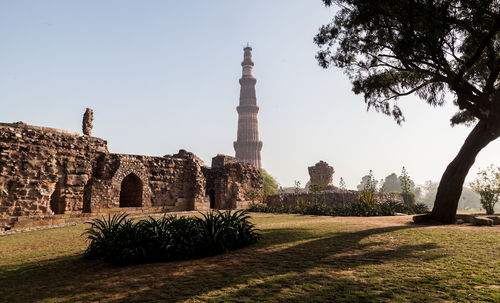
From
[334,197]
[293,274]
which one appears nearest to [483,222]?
[293,274]

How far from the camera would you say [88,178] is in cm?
1485

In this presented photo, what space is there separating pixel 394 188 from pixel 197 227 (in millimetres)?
87238

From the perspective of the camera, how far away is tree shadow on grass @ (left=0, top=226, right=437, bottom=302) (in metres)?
3.97

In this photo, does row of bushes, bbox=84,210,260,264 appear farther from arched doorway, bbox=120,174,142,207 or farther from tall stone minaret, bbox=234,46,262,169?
tall stone minaret, bbox=234,46,262,169

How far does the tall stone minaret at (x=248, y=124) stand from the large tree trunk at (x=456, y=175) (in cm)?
8367

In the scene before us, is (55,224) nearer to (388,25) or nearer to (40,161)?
(40,161)

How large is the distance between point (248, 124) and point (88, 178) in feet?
282

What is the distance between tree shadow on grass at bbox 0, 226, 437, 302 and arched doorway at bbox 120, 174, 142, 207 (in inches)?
444

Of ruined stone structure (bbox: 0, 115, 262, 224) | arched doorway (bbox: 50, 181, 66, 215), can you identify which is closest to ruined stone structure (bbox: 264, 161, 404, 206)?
ruined stone structure (bbox: 0, 115, 262, 224)

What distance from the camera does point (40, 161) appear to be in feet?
42.4

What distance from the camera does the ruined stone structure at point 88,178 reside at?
1224 centimetres

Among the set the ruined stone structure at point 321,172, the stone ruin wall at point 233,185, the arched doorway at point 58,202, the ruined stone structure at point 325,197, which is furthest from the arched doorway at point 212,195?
the ruined stone structure at point 321,172

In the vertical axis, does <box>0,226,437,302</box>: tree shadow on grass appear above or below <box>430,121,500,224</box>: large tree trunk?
below

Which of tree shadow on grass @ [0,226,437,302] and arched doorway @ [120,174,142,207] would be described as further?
arched doorway @ [120,174,142,207]
